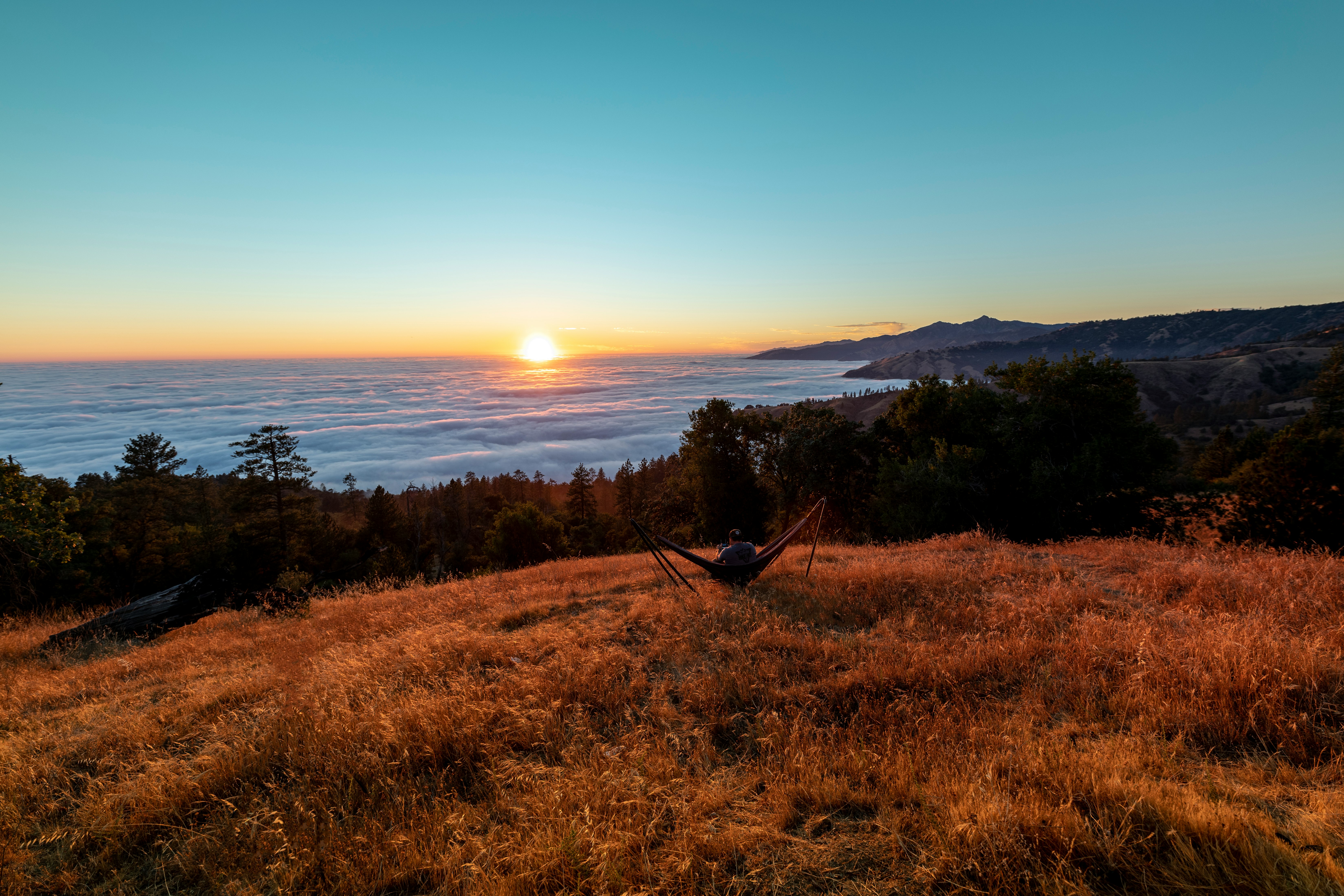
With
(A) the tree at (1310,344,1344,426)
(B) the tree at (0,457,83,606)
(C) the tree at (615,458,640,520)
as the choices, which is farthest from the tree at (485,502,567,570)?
(A) the tree at (1310,344,1344,426)

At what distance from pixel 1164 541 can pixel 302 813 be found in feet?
59.2

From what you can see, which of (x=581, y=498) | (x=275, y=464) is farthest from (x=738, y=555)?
(x=581, y=498)

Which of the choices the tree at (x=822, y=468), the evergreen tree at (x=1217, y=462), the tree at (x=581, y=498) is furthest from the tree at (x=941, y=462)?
the tree at (x=581, y=498)

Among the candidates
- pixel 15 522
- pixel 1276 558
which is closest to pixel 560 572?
pixel 15 522

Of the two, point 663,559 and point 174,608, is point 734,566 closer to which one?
point 663,559

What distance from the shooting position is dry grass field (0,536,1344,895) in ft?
8.79

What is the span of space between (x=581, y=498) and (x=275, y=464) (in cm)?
3098

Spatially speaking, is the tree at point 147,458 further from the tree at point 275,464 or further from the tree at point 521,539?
the tree at point 521,539

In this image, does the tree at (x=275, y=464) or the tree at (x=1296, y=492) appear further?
the tree at (x=275, y=464)

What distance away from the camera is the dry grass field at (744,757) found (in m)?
2.68

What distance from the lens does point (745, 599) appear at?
25.8ft

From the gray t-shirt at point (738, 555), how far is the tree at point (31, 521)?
1515cm

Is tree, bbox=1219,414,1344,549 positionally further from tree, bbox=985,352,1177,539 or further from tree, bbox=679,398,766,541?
tree, bbox=679,398,766,541

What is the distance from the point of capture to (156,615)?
10.2m
